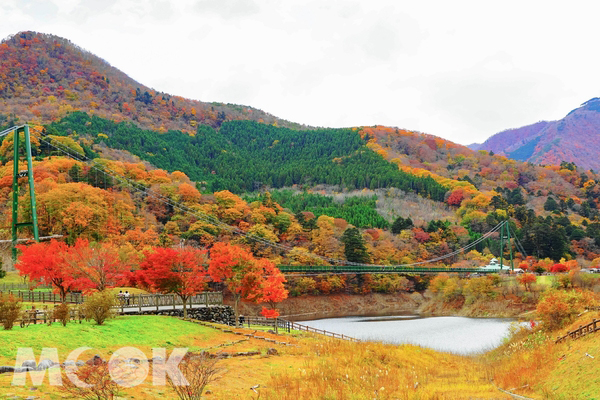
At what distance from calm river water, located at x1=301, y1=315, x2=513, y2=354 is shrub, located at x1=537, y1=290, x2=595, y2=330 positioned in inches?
257

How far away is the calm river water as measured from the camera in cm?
3974

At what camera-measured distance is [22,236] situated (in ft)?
187

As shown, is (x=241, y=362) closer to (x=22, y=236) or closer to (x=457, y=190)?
(x=22, y=236)

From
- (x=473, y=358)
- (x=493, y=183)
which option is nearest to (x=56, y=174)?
(x=473, y=358)

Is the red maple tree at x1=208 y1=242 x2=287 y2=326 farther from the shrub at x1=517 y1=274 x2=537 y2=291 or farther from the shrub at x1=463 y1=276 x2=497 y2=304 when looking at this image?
the shrub at x1=463 y1=276 x2=497 y2=304

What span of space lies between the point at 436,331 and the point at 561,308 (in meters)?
20.4

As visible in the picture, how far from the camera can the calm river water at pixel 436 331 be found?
130ft

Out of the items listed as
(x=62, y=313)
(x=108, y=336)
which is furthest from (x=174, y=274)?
(x=62, y=313)

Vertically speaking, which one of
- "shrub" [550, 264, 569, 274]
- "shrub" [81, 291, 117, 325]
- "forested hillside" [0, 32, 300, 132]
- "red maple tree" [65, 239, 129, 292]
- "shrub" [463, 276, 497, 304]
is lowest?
"shrub" [463, 276, 497, 304]

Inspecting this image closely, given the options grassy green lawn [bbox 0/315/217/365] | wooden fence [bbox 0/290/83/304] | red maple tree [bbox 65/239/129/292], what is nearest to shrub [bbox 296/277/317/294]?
wooden fence [bbox 0/290/83/304]

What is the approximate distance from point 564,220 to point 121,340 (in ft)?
304

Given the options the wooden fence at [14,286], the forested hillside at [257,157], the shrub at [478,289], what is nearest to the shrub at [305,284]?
the shrub at [478,289]

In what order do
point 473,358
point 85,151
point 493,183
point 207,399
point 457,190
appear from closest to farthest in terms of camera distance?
point 207,399 → point 473,358 → point 85,151 → point 457,190 → point 493,183

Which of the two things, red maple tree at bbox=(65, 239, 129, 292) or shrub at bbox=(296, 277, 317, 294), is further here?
shrub at bbox=(296, 277, 317, 294)
